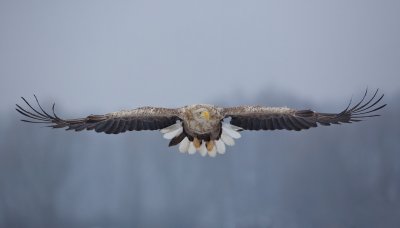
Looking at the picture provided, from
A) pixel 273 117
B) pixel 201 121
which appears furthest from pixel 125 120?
pixel 273 117

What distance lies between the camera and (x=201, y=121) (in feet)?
22.2

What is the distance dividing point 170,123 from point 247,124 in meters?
1.03

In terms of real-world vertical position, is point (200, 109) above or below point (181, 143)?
above

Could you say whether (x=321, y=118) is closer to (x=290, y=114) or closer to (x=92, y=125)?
(x=290, y=114)

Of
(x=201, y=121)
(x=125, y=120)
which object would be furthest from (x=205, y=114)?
(x=125, y=120)

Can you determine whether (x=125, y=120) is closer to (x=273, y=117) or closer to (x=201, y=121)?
(x=201, y=121)

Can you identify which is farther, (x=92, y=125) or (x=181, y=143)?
(x=181, y=143)

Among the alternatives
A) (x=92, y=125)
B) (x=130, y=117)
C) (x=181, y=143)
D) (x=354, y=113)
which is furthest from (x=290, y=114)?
(x=92, y=125)

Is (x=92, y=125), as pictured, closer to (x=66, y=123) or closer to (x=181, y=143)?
(x=66, y=123)

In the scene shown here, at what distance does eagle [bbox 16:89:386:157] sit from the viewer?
270 inches

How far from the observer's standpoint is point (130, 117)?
6.98 m

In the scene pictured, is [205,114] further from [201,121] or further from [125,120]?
[125,120]

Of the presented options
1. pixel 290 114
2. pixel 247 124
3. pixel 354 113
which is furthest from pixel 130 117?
pixel 354 113

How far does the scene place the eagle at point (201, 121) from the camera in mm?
6863
